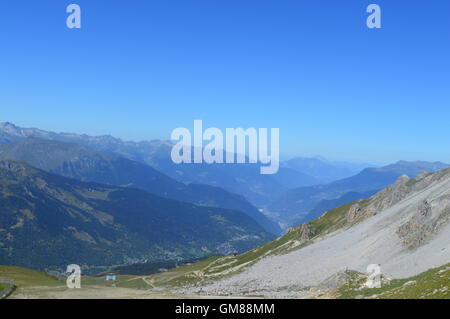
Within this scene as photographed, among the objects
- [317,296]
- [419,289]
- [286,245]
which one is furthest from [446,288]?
[286,245]

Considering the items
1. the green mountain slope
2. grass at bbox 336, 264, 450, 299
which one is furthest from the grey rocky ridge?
grass at bbox 336, 264, 450, 299

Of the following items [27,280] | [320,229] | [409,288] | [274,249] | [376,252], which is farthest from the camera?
[274,249]

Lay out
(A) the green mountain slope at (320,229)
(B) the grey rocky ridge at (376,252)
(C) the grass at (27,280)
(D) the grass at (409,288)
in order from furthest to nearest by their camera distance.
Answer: (A) the green mountain slope at (320,229), (B) the grey rocky ridge at (376,252), (C) the grass at (27,280), (D) the grass at (409,288)

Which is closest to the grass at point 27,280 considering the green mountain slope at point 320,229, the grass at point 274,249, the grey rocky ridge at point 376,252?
the grey rocky ridge at point 376,252

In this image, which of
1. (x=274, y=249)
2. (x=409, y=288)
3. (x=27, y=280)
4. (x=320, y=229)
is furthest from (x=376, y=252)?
(x=27, y=280)

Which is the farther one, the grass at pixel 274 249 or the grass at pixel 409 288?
the grass at pixel 274 249

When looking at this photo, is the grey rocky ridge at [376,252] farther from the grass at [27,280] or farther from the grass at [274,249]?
the grass at [27,280]

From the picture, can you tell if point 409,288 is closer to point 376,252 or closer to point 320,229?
point 376,252
